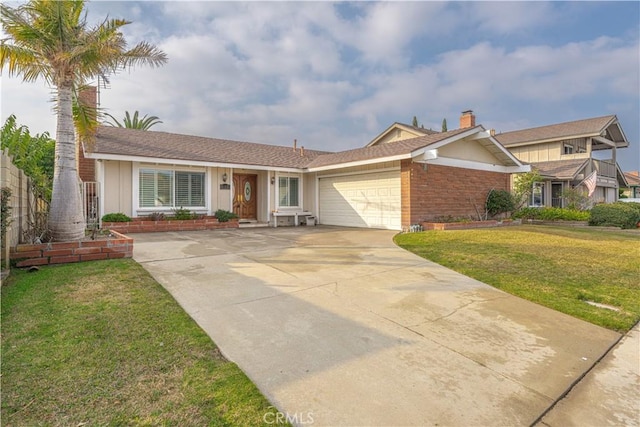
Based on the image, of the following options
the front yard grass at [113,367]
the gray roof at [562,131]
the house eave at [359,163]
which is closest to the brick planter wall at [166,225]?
the house eave at [359,163]

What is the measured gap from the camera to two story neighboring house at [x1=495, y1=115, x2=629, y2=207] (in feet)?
70.0

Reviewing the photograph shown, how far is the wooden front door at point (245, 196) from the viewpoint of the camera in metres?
15.1

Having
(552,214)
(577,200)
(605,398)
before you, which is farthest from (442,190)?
(605,398)

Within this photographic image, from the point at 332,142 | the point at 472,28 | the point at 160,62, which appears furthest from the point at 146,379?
the point at 332,142

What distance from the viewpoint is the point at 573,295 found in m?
4.76

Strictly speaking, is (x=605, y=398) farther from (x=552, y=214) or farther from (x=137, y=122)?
(x=137, y=122)

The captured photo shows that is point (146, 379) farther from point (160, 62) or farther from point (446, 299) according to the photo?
point (160, 62)

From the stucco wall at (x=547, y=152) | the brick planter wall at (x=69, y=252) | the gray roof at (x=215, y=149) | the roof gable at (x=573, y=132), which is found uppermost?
the roof gable at (x=573, y=132)

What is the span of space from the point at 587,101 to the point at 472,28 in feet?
84.9

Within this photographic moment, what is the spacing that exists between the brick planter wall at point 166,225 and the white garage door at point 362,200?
483 cm

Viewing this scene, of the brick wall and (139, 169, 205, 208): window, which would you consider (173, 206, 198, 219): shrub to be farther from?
the brick wall

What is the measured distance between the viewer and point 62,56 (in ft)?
19.1

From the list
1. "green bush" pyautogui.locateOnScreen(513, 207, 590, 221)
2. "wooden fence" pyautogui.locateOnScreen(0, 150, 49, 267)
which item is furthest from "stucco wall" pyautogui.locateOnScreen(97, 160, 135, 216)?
"green bush" pyautogui.locateOnScreen(513, 207, 590, 221)

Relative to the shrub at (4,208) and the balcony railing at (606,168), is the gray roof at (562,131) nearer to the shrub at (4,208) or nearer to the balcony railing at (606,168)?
the balcony railing at (606,168)
